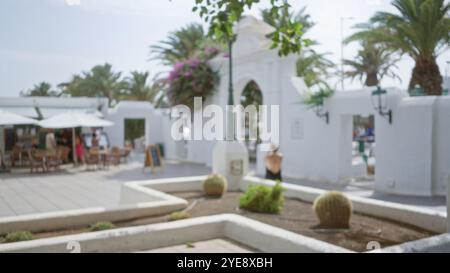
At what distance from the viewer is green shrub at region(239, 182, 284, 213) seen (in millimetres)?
7695

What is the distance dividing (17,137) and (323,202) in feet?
61.8

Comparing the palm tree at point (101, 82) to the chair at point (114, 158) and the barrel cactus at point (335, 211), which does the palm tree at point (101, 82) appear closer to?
the chair at point (114, 158)

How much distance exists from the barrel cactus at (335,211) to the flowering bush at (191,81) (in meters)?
13.2

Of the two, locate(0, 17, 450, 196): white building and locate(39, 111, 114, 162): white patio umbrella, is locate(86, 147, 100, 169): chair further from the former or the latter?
locate(0, 17, 450, 196): white building

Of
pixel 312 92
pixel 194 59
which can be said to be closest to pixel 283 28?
pixel 312 92

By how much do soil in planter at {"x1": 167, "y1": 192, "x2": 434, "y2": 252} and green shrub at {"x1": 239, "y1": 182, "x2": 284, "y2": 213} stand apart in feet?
0.52

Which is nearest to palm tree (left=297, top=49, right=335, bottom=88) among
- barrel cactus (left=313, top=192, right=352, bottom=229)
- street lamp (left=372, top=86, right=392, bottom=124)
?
street lamp (left=372, top=86, right=392, bottom=124)

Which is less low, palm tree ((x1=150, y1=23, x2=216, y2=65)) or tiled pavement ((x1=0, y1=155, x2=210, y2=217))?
palm tree ((x1=150, y1=23, x2=216, y2=65))

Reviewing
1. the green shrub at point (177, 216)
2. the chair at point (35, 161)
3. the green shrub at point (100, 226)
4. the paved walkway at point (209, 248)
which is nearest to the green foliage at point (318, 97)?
the green shrub at point (177, 216)

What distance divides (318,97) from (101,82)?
2405 centimetres

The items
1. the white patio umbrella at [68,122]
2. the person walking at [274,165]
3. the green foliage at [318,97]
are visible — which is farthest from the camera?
the white patio umbrella at [68,122]

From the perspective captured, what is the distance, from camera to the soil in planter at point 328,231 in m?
5.81

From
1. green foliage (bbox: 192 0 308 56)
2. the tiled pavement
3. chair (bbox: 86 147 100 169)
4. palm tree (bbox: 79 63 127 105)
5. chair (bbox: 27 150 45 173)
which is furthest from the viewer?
palm tree (bbox: 79 63 127 105)

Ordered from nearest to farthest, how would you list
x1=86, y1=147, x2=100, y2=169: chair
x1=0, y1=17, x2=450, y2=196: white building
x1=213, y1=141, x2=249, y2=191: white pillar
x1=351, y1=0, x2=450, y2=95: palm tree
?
x1=351, y1=0, x2=450, y2=95: palm tree → x1=213, y1=141, x2=249, y2=191: white pillar → x1=0, y1=17, x2=450, y2=196: white building → x1=86, y1=147, x2=100, y2=169: chair
